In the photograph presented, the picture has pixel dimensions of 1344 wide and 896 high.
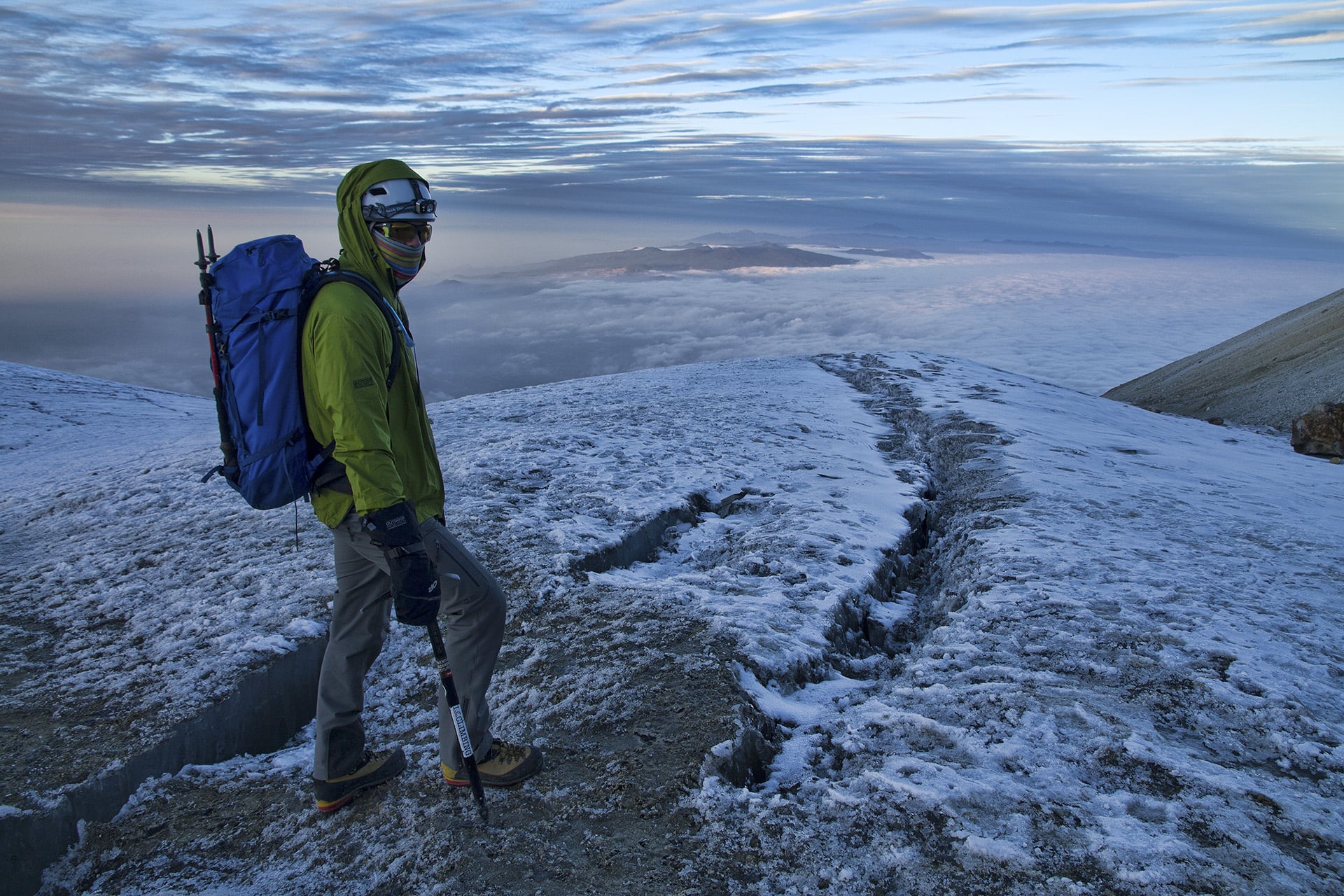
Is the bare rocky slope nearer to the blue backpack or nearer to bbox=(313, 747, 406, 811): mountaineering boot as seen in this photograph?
bbox=(313, 747, 406, 811): mountaineering boot

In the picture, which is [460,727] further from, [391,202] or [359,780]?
[391,202]

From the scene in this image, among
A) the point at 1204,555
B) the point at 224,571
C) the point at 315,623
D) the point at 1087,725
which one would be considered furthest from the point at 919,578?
the point at 224,571

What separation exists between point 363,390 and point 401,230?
948mm

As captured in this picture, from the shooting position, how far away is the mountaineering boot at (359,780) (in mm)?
4359

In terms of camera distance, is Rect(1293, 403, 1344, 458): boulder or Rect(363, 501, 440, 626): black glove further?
Rect(1293, 403, 1344, 458): boulder

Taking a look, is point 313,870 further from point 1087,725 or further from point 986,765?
point 1087,725

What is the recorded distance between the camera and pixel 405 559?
3.70m

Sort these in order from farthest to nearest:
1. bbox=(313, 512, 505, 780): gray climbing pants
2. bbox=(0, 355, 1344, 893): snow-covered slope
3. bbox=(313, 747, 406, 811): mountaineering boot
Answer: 1. bbox=(313, 747, 406, 811): mountaineering boot
2. bbox=(313, 512, 505, 780): gray climbing pants
3. bbox=(0, 355, 1344, 893): snow-covered slope

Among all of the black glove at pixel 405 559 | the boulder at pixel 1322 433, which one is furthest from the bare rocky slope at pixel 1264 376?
the black glove at pixel 405 559

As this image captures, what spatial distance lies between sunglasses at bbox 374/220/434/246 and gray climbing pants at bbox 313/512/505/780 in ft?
4.75

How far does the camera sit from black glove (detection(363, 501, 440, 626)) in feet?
12.0

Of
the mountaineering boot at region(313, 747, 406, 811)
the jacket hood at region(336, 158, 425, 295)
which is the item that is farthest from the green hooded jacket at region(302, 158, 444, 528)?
the mountaineering boot at region(313, 747, 406, 811)

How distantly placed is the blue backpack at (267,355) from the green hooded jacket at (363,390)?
0.07 m

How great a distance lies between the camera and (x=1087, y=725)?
4.83 m
